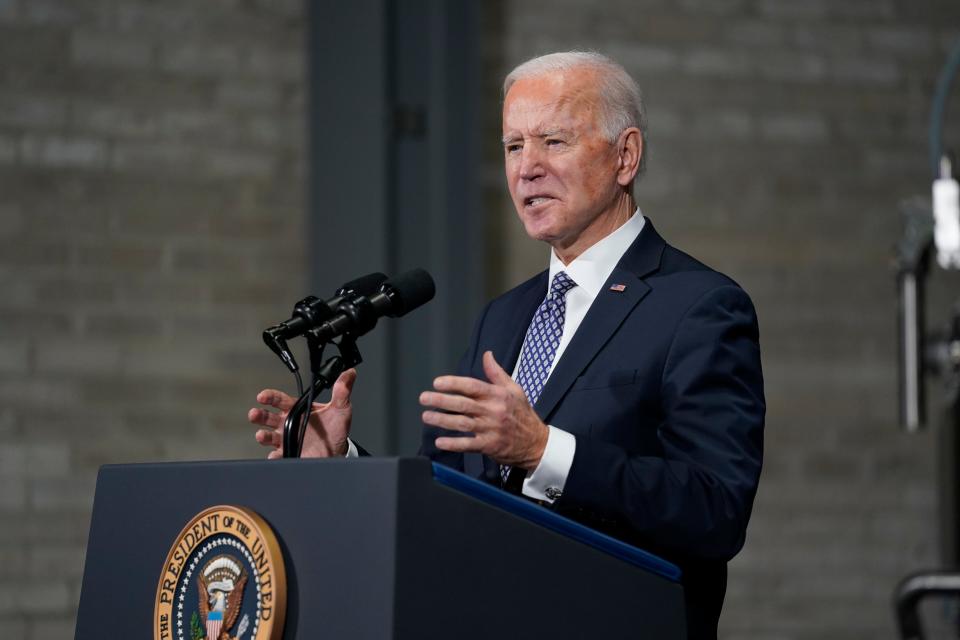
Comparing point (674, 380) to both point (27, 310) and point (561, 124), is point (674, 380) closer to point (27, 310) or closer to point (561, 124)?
point (561, 124)

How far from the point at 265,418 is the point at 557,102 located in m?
0.61

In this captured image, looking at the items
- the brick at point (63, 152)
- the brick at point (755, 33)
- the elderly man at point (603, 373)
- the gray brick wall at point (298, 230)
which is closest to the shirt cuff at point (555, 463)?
the elderly man at point (603, 373)

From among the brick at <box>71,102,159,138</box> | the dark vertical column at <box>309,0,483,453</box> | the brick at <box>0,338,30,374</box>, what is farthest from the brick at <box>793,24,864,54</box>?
the brick at <box>0,338,30,374</box>

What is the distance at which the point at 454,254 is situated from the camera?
443 centimetres

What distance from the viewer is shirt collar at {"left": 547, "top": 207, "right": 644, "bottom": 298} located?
6.23ft

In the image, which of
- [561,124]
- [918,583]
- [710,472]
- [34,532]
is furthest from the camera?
[34,532]

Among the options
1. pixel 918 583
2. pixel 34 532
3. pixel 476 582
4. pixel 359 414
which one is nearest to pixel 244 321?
pixel 359 414

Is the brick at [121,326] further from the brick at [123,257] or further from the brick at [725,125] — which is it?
the brick at [725,125]

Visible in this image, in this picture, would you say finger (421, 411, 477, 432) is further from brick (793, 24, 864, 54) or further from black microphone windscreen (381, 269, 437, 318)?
brick (793, 24, 864, 54)

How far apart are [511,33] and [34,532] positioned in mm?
2335

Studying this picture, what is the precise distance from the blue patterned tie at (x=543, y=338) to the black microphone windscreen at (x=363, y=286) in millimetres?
294

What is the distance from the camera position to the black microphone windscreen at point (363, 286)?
1.58 m

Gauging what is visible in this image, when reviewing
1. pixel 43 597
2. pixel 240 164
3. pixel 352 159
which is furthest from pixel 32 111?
pixel 43 597

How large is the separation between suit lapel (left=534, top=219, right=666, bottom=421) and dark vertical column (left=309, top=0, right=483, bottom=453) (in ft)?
7.82
